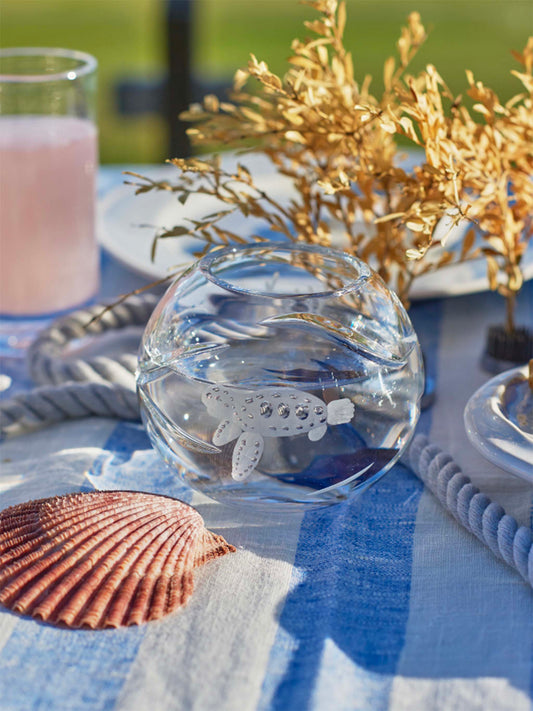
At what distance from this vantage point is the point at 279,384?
53 centimetres

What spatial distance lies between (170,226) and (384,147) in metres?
0.40

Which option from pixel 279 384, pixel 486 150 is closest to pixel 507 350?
pixel 486 150

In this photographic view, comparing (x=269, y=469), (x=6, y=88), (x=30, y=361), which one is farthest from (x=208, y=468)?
(x=6, y=88)

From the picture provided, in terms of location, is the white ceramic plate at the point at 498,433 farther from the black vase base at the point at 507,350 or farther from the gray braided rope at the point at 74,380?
the gray braided rope at the point at 74,380

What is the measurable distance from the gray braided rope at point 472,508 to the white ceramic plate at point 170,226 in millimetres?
241

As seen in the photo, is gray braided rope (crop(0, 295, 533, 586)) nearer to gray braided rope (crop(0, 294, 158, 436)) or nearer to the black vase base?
gray braided rope (crop(0, 294, 158, 436))

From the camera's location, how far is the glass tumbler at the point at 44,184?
2.71 feet

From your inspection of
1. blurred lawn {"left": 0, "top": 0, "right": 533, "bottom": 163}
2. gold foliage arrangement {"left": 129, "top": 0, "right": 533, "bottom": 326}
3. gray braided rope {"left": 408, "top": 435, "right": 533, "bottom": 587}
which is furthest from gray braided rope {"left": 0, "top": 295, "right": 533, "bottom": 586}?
blurred lawn {"left": 0, "top": 0, "right": 533, "bottom": 163}

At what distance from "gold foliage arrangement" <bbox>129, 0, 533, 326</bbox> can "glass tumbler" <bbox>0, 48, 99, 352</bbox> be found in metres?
0.17

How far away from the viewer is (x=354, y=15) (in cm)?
704

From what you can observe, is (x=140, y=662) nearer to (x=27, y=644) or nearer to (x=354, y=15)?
(x=27, y=644)

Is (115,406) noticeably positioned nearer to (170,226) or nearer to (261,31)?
(170,226)

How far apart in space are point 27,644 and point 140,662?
0.06 meters

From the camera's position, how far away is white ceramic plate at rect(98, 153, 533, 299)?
853 mm
